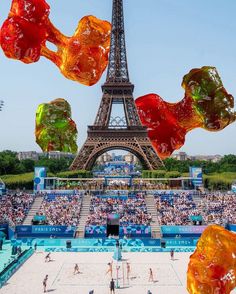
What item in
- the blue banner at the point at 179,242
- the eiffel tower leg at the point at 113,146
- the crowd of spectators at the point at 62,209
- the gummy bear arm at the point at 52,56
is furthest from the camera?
the eiffel tower leg at the point at 113,146

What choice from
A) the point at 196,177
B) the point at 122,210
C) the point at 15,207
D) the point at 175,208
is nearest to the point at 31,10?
the point at 122,210

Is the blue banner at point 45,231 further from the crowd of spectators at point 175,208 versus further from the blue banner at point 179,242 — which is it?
the blue banner at point 179,242

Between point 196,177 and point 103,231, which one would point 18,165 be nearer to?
point 196,177

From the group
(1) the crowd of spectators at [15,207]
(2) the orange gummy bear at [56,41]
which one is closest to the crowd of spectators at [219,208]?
(1) the crowd of spectators at [15,207]

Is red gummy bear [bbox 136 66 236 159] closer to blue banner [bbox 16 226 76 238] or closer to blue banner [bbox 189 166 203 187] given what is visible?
blue banner [bbox 16 226 76 238]

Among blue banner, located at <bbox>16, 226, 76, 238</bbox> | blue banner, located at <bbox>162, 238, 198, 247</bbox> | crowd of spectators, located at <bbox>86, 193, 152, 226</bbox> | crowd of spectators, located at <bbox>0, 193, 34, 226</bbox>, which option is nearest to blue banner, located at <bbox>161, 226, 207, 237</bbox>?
crowd of spectators, located at <bbox>86, 193, 152, 226</bbox>
